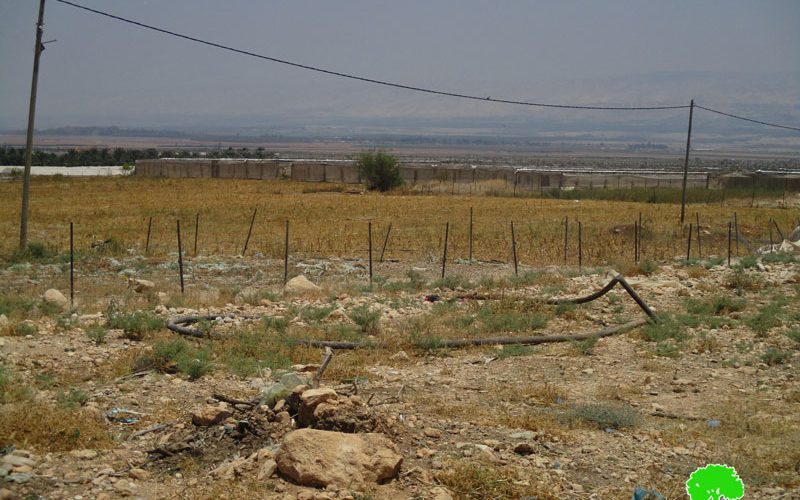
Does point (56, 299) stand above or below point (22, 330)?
above

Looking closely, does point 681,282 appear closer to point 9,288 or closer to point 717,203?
point 9,288

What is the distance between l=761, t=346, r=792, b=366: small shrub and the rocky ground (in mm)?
31

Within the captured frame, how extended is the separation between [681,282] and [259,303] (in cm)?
905

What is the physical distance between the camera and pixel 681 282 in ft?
58.6

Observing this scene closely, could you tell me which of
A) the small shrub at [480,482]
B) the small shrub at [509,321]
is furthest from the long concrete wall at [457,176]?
the small shrub at [480,482]

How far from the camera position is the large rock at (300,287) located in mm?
16359

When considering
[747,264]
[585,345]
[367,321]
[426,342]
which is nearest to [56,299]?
[367,321]

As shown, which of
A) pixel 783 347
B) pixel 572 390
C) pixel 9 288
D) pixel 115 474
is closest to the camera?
pixel 115 474

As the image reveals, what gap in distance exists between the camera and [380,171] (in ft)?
205

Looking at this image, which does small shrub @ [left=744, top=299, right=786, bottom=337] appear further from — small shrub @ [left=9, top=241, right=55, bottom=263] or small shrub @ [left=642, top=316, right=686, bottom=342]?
small shrub @ [left=9, top=241, right=55, bottom=263]

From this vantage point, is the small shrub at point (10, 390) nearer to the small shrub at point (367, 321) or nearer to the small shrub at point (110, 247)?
the small shrub at point (367, 321)

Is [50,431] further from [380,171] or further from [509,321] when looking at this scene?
[380,171]

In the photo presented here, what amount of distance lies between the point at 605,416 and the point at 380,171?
54157 millimetres

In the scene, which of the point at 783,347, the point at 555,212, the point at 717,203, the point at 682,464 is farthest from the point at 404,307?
the point at 717,203
